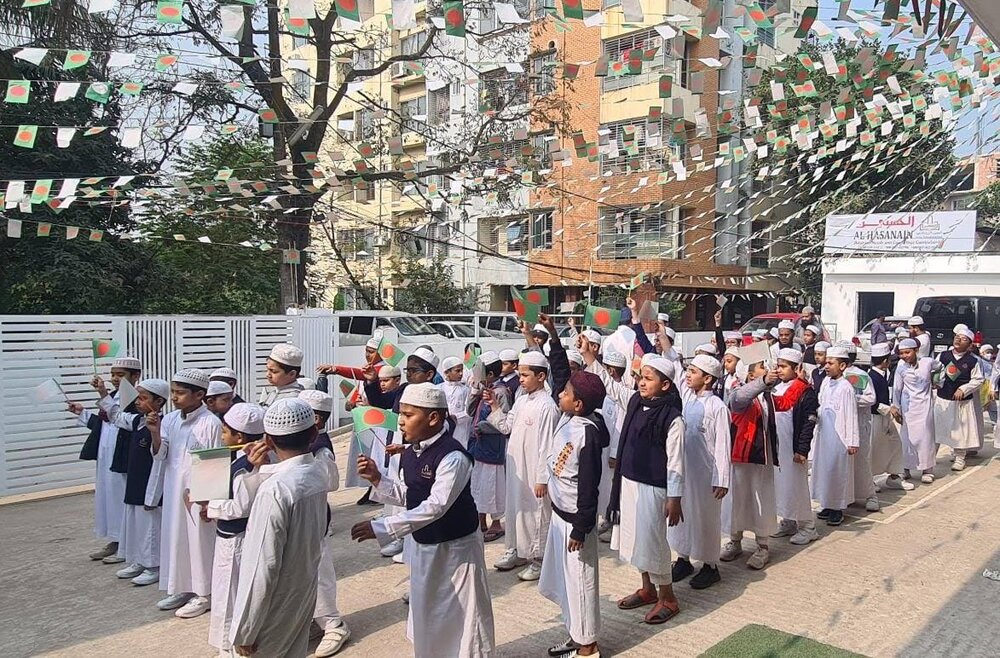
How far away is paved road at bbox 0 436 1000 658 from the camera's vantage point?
432 cm

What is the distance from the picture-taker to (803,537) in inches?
240

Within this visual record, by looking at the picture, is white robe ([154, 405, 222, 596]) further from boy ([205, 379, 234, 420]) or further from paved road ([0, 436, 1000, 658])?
paved road ([0, 436, 1000, 658])

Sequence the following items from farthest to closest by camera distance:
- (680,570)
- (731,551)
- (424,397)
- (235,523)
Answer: (731,551), (680,570), (235,523), (424,397)

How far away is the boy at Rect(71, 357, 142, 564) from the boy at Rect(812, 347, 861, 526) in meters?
6.20

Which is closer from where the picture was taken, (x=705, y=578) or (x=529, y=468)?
(x=705, y=578)

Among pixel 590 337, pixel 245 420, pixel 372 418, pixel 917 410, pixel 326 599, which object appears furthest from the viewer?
pixel 917 410

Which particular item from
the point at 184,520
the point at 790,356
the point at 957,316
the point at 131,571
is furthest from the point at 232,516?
the point at 957,316

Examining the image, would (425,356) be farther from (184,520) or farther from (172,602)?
(172,602)

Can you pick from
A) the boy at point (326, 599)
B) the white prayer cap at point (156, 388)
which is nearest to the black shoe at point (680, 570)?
the boy at point (326, 599)

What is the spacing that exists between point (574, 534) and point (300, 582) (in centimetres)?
158

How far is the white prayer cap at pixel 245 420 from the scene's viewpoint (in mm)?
3869

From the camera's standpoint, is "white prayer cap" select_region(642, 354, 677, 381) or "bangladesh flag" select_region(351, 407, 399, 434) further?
"white prayer cap" select_region(642, 354, 677, 381)

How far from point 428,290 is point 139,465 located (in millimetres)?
18525

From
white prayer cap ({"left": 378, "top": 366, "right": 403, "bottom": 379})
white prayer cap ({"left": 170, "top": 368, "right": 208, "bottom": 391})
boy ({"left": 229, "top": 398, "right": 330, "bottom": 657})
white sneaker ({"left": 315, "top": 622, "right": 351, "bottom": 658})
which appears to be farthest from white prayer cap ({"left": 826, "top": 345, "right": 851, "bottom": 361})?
white prayer cap ({"left": 170, "top": 368, "right": 208, "bottom": 391})
